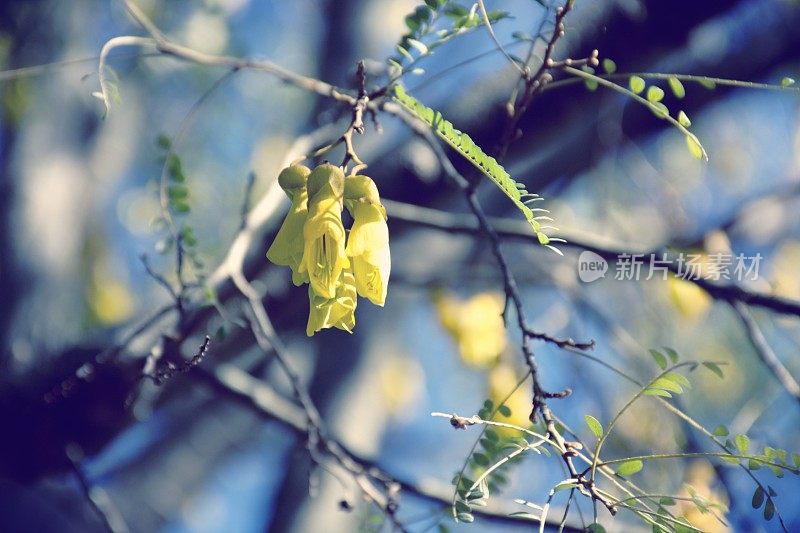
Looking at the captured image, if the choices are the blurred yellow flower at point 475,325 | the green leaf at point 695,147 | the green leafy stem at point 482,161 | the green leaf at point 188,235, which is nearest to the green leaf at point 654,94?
the green leaf at point 695,147

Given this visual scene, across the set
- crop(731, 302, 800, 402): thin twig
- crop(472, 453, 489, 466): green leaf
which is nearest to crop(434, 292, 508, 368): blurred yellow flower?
crop(731, 302, 800, 402): thin twig

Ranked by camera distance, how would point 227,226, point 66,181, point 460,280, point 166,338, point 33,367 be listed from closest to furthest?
1. point 166,338
2. point 33,367
3. point 66,181
4. point 460,280
5. point 227,226

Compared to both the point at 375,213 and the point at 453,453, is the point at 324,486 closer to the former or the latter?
the point at 375,213

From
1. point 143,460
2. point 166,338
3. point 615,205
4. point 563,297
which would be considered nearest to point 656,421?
point 563,297

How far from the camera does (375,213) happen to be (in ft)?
2.65

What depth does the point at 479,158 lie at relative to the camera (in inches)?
29.5

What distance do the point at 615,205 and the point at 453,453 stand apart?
139 centimetres

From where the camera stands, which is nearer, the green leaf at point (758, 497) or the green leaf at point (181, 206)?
the green leaf at point (758, 497)

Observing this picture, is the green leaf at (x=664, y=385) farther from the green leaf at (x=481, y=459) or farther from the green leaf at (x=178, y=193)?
the green leaf at (x=178, y=193)

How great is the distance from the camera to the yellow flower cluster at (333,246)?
76 cm

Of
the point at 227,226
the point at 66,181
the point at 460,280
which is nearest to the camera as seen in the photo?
the point at 66,181

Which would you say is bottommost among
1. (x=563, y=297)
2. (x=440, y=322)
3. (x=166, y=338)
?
(x=440, y=322)

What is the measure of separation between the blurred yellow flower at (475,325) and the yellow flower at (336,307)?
1258 mm

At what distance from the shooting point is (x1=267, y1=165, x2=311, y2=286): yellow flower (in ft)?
2.64
